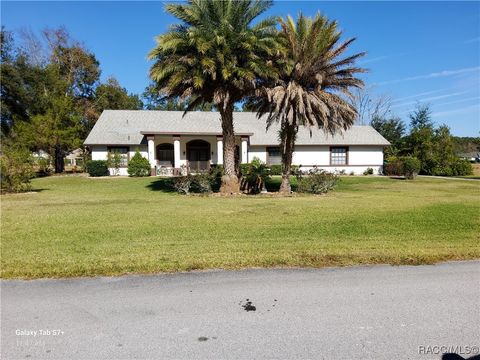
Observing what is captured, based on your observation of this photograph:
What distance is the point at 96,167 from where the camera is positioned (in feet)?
98.2

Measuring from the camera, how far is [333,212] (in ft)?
37.9

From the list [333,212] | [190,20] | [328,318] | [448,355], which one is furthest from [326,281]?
[190,20]

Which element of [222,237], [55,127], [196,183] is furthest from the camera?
[55,127]

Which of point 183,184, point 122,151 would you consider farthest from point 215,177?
point 122,151

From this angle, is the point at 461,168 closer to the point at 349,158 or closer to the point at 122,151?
the point at 349,158

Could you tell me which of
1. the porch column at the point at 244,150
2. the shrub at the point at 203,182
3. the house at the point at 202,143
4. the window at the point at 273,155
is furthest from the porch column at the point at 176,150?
the shrub at the point at 203,182

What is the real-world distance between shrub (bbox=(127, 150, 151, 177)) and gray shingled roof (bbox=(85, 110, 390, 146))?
7.60 ft

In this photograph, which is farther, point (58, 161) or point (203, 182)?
point (58, 161)

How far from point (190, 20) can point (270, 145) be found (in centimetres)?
1891

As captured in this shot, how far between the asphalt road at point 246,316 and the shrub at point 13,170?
15.6 meters

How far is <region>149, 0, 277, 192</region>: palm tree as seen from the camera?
16016 mm

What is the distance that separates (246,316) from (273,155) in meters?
31.8

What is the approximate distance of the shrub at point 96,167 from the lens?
98.2ft

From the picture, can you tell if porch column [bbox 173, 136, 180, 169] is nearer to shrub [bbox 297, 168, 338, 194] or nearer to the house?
the house
